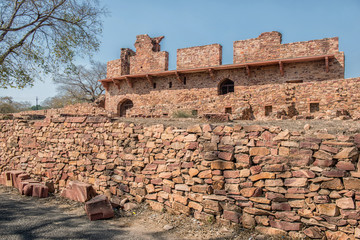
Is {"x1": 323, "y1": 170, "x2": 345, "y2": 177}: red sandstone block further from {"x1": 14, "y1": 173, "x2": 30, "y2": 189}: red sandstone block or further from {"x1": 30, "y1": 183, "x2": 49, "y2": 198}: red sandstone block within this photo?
{"x1": 14, "y1": 173, "x2": 30, "y2": 189}: red sandstone block

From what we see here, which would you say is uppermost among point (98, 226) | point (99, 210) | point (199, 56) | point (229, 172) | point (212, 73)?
point (199, 56)

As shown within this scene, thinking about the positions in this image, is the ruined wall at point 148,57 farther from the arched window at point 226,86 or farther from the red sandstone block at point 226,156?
the red sandstone block at point 226,156

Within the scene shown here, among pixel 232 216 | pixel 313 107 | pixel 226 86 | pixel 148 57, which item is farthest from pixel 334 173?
pixel 148 57

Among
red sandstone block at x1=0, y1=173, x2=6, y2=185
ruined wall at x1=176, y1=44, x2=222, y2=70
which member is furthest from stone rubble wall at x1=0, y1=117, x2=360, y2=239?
ruined wall at x1=176, y1=44, x2=222, y2=70

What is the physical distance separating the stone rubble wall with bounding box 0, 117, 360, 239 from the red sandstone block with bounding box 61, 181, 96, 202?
0.26 m

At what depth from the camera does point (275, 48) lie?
1725 centimetres

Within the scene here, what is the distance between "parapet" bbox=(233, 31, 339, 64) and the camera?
51.7 feet

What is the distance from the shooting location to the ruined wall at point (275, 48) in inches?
620

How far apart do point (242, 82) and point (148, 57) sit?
879 cm

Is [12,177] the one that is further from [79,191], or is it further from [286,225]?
[286,225]

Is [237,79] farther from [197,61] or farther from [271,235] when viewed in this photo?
[271,235]

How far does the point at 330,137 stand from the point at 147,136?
3817 mm

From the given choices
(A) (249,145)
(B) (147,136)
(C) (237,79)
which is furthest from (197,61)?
(A) (249,145)

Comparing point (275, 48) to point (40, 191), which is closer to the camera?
point (40, 191)
